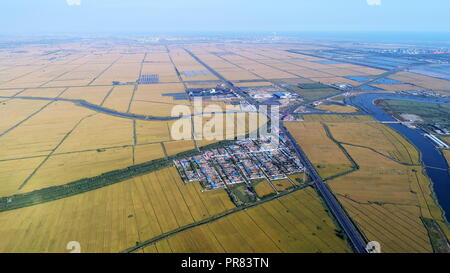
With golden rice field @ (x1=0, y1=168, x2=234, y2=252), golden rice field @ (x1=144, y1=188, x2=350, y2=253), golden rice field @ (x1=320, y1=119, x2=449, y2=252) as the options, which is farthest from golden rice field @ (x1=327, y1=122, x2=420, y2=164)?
golden rice field @ (x1=0, y1=168, x2=234, y2=252)

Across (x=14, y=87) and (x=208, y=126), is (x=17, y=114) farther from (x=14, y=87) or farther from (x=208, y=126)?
(x=208, y=126)

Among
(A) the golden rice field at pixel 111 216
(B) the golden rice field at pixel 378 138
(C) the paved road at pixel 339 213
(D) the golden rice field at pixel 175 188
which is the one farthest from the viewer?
(B) the golden rice field at pixel 378 138

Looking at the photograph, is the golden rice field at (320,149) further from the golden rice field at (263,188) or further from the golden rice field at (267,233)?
the golden rice field at (267,233)

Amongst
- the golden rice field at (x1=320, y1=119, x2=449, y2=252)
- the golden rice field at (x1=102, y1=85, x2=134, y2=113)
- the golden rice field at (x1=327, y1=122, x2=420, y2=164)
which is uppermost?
the golden rice field at (x1=102, y1=85, x2=134, y2=113)

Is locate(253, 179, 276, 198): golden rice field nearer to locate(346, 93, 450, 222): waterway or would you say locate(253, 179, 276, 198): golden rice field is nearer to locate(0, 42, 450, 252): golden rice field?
locate(0, 42, 450, 252): golden rice field

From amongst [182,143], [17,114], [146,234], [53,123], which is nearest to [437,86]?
[182,143]

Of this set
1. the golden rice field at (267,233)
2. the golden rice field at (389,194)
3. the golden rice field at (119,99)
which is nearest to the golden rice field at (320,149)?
the golden rice field at (389,194)
